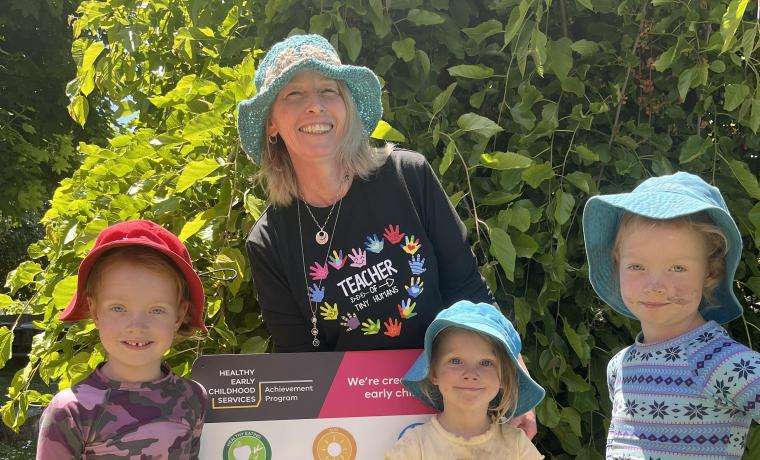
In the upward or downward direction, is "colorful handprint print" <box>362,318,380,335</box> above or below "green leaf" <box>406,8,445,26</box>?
below

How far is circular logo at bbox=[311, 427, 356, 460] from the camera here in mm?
1881

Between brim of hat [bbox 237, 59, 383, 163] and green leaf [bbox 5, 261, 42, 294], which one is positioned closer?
brim of hat [bbox 237, 59, 383, 163]

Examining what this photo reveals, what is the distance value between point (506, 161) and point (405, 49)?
0.52 metres

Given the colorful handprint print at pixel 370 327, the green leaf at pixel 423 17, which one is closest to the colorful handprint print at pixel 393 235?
the colorful handprint print at pixel 370 327

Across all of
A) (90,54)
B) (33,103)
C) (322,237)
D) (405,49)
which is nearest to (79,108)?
(90,54)

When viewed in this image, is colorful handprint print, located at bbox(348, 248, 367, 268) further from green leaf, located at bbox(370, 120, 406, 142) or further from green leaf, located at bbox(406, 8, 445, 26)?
green leaf, located at bbox(406, 8, 445, 26)

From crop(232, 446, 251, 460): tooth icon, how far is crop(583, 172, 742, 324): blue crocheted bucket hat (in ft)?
3.14

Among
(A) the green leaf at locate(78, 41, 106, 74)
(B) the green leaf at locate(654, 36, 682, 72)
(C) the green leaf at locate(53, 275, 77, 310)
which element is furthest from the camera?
(A) the green leaf at locate(78, 41, 106, 74)

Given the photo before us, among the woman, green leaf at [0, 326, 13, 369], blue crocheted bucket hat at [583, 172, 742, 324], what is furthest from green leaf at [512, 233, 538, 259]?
green leaf at [0, 326, 13, 369]

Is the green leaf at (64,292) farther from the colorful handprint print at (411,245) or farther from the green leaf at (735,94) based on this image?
the green leaf at (735,94)

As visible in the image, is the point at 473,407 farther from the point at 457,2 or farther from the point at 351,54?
the point at 457,2

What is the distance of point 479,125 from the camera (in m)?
2.36

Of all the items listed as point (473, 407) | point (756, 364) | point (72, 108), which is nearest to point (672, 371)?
point (756, 364)

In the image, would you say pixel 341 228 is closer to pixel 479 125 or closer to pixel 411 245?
pixel 411 245
